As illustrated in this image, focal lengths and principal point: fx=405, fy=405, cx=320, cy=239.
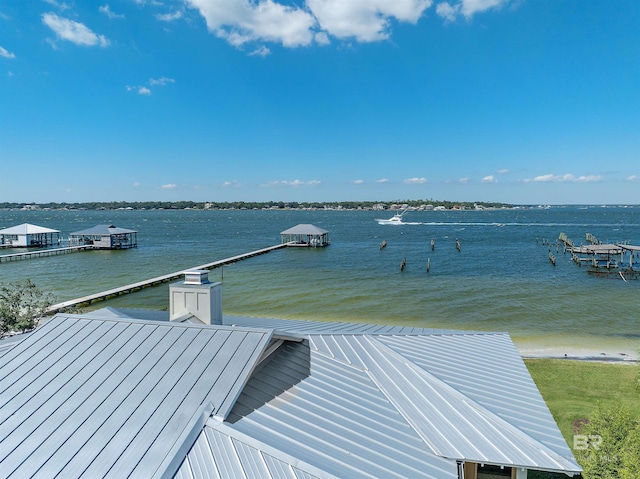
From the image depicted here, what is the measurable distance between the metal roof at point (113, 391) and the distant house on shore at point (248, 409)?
2 cm

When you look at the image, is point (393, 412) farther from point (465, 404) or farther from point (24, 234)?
point (24, 234)

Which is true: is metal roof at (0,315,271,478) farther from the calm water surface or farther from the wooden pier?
the wooden pier

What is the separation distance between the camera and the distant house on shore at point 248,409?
14.6 ft

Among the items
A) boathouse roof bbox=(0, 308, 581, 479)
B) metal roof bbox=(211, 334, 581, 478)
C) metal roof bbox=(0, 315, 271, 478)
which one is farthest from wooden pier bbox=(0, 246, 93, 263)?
metal roof bbox=(211, 334, 581, 478)

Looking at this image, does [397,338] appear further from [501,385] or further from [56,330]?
[56,330]

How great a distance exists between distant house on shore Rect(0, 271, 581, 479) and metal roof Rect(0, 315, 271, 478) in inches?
0.7

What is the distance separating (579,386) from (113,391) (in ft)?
46.9

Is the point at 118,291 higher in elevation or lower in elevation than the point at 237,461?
lower

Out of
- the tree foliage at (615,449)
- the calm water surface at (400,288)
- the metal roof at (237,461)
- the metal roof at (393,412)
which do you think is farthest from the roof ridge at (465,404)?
the calm water surface at (400,288)

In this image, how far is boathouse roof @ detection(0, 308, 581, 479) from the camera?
4461mm

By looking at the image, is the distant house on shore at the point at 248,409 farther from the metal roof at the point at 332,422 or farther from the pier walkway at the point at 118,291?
the pier walkway at the point at 118,291

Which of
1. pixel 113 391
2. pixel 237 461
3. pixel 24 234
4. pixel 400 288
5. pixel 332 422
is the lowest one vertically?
pixel 400 288

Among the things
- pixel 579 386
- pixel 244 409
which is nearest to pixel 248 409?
pixel 244 409

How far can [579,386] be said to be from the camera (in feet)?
44.2
